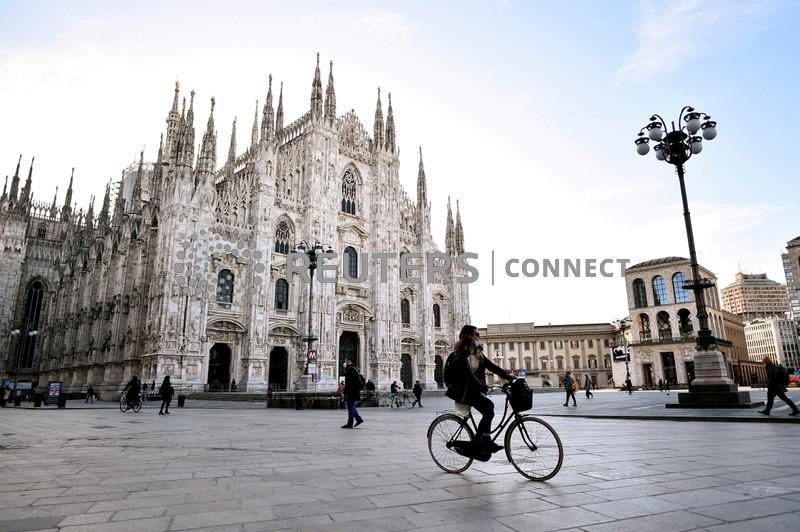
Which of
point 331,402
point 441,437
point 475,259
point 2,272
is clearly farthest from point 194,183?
point 2,272

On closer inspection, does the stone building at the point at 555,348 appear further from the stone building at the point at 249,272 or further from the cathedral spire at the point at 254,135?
the cathedral spire at the point at 254,135

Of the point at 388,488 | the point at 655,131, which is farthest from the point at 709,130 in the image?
the point at 388,488

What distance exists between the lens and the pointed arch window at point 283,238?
33.9 metres

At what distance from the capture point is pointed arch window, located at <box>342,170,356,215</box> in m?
39.6

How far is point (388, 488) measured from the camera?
4.29 m

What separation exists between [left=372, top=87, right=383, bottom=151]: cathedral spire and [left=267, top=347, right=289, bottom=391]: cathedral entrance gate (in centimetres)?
1981

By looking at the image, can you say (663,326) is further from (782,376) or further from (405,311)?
(782,376)

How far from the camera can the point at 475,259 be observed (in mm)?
44875

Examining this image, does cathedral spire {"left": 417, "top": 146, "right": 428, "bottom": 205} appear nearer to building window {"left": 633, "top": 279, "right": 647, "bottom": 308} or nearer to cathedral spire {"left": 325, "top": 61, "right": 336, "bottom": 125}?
cathedral spire {"left": 325, "top": 61, "right": 336, "bottom": 125}

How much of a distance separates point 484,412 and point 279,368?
29712 mm

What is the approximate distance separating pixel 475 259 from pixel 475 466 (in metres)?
40.0

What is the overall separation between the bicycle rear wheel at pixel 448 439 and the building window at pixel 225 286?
27.0 meters

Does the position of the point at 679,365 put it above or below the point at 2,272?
below

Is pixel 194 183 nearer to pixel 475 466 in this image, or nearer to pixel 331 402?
pixel 331 402
